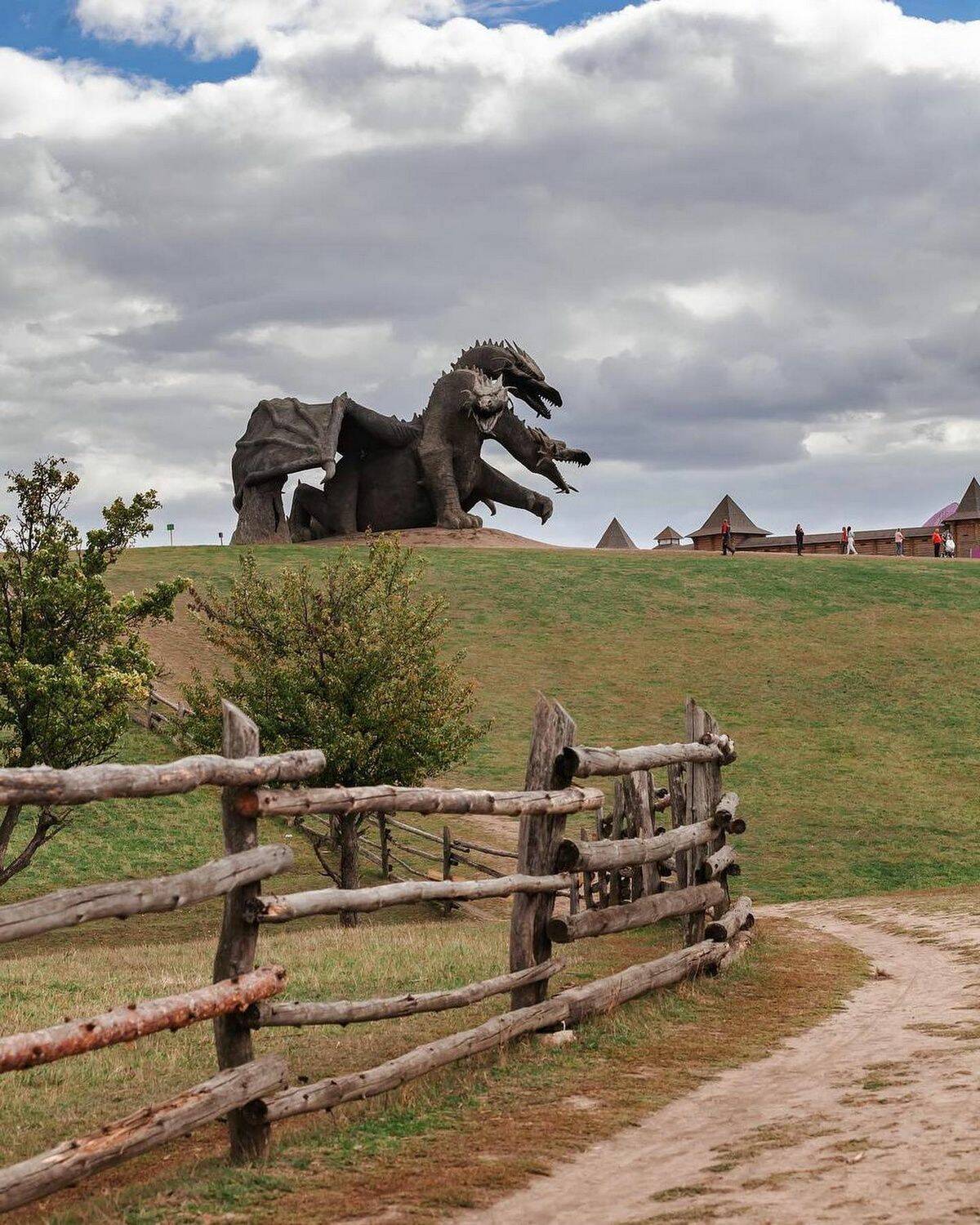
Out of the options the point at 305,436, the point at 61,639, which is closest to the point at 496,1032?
the point at 61,639

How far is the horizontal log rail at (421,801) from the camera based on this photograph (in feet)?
20.1

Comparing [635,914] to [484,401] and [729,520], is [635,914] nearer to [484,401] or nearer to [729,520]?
[484,401]

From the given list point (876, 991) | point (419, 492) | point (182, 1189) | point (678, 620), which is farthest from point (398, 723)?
point (419, 492)

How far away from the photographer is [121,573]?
148ft

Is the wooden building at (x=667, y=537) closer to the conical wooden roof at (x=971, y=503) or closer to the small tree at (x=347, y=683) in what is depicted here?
the conical wooden roof at (x=971, y=503)

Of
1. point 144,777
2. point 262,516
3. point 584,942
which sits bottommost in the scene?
point 584,942

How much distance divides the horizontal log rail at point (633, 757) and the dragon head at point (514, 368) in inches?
1515

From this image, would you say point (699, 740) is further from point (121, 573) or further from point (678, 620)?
point (121, 573)

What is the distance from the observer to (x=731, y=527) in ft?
288

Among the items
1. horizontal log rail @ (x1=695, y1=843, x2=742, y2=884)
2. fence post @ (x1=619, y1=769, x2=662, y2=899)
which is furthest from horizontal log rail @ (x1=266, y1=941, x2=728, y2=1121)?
fence post @ (x1=619, y1=769, x2=662, y2=899)

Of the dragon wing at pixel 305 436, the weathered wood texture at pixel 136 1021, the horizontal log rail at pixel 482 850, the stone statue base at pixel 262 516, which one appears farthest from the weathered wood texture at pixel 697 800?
the stone statue base at pixel 262 516

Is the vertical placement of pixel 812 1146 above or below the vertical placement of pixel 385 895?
below

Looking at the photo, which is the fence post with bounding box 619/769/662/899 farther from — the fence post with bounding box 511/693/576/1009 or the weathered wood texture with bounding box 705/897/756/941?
the fence post with bounding box 511/693/576/1009

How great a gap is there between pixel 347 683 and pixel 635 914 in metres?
11.1
